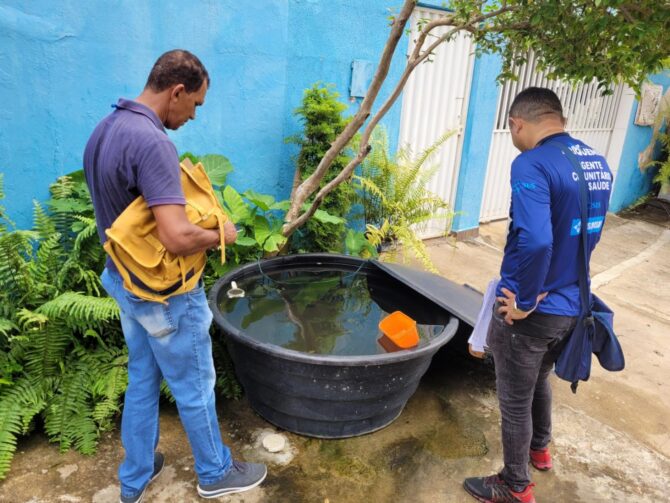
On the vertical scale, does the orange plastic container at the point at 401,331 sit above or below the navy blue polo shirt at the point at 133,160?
below

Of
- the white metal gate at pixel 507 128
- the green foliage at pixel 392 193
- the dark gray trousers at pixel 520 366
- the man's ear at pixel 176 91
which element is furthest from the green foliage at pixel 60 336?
the white metal gate at pixel 507 128

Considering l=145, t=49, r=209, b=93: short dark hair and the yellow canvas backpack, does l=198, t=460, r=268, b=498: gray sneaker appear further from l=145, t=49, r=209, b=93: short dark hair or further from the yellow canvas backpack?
l=145, t=49, r=209, b=93: short dark hair

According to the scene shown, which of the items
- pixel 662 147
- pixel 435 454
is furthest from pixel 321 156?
pixel 662 147

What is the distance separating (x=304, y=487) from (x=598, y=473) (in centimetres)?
173

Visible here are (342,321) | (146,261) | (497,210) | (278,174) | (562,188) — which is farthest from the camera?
(497,210)

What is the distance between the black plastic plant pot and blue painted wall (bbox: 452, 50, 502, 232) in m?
3.57

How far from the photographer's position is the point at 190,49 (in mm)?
3795

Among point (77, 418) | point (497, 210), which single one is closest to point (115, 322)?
point (77, 418)

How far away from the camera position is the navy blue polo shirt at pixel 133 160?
1851 mm

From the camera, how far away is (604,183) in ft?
7.58

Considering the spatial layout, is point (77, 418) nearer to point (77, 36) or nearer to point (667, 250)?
point (77, 36)

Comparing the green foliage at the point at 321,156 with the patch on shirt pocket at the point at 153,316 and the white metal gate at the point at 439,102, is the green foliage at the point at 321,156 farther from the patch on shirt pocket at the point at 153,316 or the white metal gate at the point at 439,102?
the patch on shirt pocket at the point at 153,316

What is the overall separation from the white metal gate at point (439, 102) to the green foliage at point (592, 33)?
8.56 ft

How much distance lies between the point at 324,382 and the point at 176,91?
5.34ft
